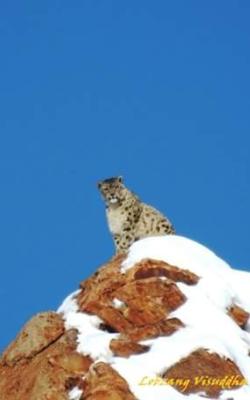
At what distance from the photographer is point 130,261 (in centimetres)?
2714

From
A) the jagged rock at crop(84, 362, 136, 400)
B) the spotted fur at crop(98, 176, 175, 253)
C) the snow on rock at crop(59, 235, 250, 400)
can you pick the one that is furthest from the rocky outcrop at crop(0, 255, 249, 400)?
the spotted fur at crop(98, 176, 175, 253)

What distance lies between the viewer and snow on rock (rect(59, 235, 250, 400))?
2359 centimetres

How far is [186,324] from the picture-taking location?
985 inches

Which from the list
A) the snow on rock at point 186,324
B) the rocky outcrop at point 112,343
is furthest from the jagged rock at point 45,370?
the snow on rock at point 186,324

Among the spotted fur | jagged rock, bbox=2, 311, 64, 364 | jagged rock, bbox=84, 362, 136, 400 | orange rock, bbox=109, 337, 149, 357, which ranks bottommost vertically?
jagged rock, bbox=84, 362, 136, 400

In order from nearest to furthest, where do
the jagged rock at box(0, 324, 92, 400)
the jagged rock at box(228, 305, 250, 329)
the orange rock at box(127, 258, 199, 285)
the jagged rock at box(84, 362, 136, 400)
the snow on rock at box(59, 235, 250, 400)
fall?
the jagged rock at box(84, 362, 136, 400) → the snow on rock at box(59, 235, 250, 400) → the jagged rock at box(0, 324, 92, 400) → the jagged rock at box(228, 305, 250, 329) → the orange rock at box(127, 258, 199, 285)

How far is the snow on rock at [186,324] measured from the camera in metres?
23.6

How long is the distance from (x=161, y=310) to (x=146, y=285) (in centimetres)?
80

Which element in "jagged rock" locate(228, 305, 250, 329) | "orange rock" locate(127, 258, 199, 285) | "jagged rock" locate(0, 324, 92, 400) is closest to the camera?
"jagged rock" locate(0, 324, 92, 400)

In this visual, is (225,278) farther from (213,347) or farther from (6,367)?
(6,367)

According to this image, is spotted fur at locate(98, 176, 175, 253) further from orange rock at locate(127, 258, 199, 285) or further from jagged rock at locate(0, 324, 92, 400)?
jagged rock at locate(0, 324, 92, 400)

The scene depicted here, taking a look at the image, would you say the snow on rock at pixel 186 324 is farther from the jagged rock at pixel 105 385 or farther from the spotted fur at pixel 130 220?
the spotted fur at pixel 130 220

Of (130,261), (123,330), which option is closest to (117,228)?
(130,261)

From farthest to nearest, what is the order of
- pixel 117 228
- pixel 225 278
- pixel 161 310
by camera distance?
pixel 117 228
pixel 225 278
pixel 161 310
